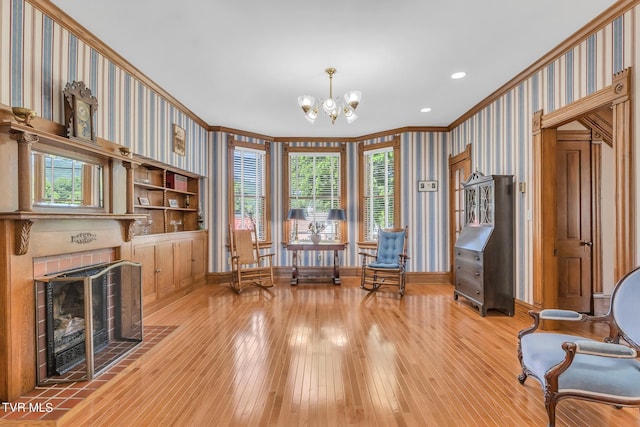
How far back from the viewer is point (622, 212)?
100.0 inches

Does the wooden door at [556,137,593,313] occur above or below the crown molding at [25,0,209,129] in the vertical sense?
below

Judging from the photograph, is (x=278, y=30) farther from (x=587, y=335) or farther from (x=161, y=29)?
(x=587, y=335)

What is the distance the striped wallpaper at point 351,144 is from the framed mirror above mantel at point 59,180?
0.33m

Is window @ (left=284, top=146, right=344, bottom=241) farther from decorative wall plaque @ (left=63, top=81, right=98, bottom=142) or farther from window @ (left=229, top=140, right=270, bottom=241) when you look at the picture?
decorative wall plaque @ (left=63, top=81, right=98, bottom=142)

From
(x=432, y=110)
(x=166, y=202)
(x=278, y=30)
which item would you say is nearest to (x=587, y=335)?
(x=432, y=110)

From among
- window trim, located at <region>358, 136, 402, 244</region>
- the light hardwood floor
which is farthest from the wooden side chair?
window trim, located at <region>358, 136, 402, 244</region>

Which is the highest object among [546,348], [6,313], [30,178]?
[30,178]

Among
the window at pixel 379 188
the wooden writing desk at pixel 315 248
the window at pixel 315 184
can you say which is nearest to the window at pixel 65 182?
the wooden writing desk at pixel 315 248

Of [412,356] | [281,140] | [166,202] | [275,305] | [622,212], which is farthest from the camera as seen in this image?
[281,140]

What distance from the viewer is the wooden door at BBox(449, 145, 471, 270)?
546 centimetres

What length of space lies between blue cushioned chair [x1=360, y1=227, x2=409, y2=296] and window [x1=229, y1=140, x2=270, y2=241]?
90.4 inches

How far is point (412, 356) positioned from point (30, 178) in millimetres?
3297

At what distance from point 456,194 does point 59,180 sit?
5.65 meters

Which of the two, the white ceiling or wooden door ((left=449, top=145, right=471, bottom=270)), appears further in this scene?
wooden door ((left=449, top=145, right=471, bottom=270))
